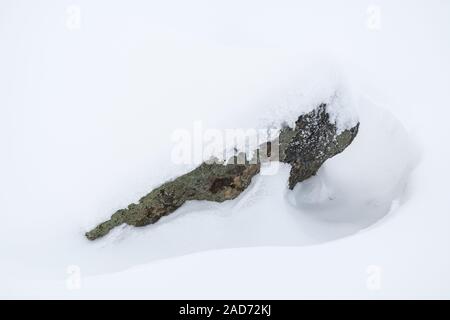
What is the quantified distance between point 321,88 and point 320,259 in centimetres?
225

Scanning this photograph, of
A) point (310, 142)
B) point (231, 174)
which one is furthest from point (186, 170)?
point (310, 142)

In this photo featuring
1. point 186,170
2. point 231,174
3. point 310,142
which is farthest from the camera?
point 310,142

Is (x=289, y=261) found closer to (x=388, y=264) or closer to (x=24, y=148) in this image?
(x=388, y=264)

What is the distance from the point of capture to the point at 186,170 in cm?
371

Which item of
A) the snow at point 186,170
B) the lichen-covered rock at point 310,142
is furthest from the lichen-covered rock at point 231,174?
the snow at point 186,170

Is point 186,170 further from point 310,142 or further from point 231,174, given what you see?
point 310,142

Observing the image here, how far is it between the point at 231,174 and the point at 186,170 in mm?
545

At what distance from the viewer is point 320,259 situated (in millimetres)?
2826

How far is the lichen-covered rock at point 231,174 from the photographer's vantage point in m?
3.73

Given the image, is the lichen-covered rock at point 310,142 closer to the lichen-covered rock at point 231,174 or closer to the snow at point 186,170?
the lichen-covered rock at point 231,174

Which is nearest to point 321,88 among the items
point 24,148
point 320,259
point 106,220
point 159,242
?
point 320,259

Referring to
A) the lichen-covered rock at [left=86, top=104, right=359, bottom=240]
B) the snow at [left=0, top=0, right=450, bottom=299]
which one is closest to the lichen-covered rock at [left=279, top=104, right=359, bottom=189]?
the lichen-covered rock at [left=86, top=104, right=359, bottom=240]

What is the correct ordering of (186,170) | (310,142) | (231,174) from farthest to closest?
(310,142)
(231,174)
(186,170)

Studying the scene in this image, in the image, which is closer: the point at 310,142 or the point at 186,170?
the point at 186,170
